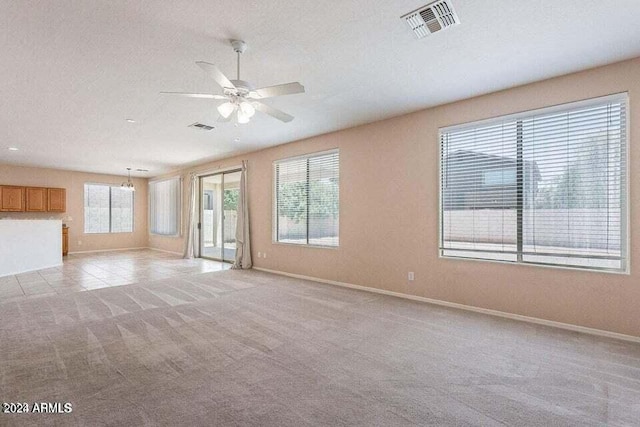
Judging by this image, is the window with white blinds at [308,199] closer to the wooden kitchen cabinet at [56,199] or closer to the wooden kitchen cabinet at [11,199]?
the wooden kitchen cabinet at [56,199]

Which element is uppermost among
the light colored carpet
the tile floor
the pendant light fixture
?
the pendant light fixture

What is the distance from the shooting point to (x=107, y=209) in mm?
11281

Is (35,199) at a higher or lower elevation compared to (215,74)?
lower

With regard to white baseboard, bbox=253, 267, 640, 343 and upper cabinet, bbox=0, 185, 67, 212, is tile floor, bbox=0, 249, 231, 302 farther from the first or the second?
white baseboard, bbox=253, 267, 640, 343

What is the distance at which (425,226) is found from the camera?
472 centimetres

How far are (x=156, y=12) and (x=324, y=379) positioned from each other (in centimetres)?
307

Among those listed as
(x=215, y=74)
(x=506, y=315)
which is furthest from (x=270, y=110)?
(x=506, y=315)

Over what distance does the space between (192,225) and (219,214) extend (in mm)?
849

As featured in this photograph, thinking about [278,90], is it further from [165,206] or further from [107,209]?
[107,209]

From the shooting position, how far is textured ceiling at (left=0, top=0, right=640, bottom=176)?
2455mm

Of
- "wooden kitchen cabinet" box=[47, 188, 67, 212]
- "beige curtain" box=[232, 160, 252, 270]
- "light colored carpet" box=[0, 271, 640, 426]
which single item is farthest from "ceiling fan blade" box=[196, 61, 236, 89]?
"wooden kitchen cabinet" box=[47, 188, 67, 212]

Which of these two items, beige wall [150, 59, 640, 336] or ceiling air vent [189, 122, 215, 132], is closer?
beige wall [150, 59, 640, 336]

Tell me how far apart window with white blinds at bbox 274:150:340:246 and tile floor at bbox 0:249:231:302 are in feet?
6.75

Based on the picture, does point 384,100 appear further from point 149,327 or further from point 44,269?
point 44,269
